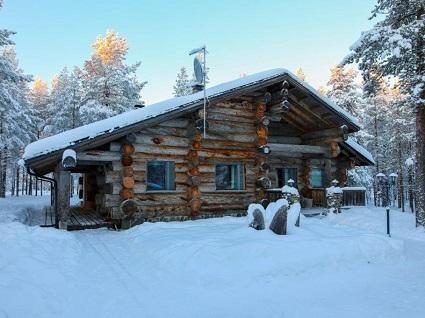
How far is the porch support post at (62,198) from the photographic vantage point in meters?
11.0

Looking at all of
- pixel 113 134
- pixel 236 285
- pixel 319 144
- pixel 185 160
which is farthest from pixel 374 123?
pixel 236 285

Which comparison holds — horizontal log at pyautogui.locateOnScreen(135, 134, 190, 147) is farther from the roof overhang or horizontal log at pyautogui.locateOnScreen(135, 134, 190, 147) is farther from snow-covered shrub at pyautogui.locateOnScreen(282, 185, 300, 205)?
snow-covered shrub at pyautogui.locateOnScreen(282, 185, 300, 205)

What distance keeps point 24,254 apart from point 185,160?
7.14m

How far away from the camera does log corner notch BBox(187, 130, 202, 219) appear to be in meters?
13.3

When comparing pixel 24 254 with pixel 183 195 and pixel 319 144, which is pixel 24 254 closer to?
pixel 183 195

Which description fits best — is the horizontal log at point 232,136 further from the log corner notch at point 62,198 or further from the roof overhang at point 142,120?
the log corner notch at point 62,198

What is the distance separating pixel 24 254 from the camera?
742 centimetres

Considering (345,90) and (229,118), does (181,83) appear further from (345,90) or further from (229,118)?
(229,118)

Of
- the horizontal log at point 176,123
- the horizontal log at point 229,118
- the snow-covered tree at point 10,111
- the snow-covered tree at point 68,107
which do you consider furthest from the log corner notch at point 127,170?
the snow-covered tree at point 68,107

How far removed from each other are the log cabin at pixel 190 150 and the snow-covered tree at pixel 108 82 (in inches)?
402

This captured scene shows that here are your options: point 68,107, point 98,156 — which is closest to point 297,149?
point 98,156

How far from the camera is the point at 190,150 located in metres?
13.5

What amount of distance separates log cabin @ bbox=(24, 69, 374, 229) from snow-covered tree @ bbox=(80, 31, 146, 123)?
33.5 feet

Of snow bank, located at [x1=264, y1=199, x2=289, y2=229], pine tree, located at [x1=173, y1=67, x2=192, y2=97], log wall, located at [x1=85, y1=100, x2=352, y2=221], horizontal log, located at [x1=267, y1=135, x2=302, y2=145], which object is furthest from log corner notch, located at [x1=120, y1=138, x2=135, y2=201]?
pine tree, located at [x1=173, y1=67, x2=192, y2=97]
